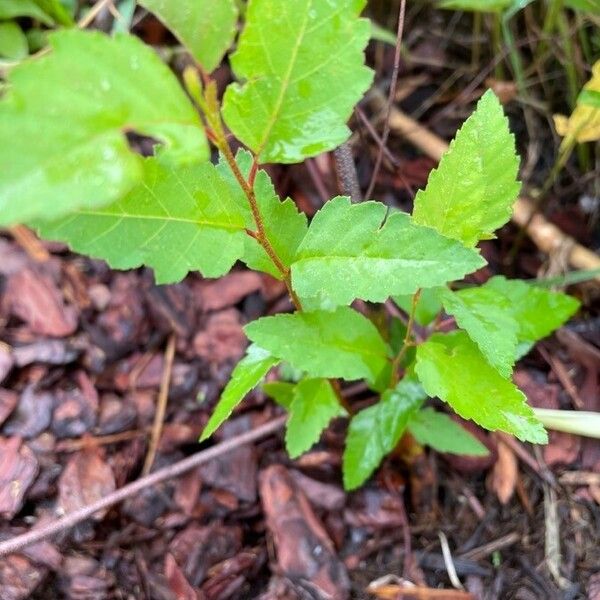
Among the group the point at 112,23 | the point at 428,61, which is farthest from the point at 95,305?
the point at 428,61

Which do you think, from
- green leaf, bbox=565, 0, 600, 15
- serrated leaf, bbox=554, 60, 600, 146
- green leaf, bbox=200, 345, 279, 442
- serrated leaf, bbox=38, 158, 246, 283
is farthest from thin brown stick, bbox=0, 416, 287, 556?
green leaf, bbox=565, 0, 600, 15

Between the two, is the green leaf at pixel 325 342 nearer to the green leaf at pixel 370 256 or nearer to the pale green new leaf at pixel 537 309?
the green leaf at pixel 370 256

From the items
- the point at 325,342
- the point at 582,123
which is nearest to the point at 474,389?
the point at 325,342

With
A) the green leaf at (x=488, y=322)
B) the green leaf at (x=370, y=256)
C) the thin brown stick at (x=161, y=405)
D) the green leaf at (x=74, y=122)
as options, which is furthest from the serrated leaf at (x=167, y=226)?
the thin brown stick at (x=161, y=405)

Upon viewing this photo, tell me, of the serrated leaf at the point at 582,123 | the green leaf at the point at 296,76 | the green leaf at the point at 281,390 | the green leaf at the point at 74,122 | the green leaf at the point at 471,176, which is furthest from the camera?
the serrated leaf at the point at 582,123

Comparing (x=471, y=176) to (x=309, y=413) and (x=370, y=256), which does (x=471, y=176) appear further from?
(x=309, y=413)

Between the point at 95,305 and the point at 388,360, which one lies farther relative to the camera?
the point at 95,305

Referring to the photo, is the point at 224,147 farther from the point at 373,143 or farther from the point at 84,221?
the point at 373,143
